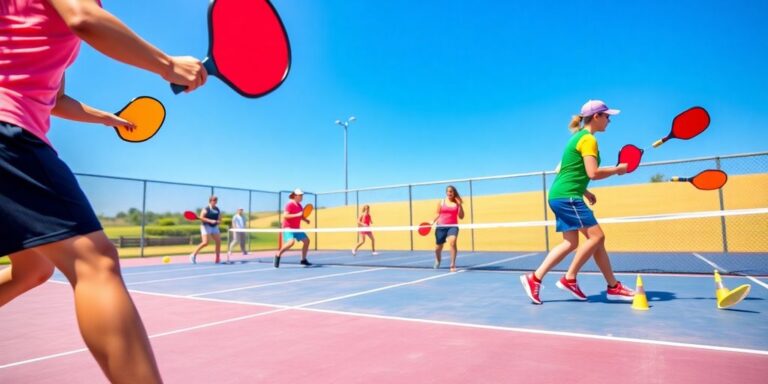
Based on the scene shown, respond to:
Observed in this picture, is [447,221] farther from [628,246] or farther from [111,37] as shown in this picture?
[628,246]

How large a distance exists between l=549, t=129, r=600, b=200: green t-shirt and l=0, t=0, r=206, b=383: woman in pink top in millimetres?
4078

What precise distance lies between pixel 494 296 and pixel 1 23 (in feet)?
15.9

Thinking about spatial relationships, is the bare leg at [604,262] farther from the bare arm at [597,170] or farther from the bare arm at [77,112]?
the bare arm at [77,112]

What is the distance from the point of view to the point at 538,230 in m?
16.6

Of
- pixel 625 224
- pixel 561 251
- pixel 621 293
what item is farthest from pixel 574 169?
pixel 625 224

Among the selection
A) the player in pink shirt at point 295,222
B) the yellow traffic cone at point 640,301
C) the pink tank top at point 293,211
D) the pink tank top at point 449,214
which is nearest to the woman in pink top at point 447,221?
the pink tank top at point 449,214

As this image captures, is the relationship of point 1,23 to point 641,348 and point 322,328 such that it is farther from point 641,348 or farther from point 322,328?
point 641,348

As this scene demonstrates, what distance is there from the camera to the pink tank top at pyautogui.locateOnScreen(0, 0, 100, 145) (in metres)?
1.20

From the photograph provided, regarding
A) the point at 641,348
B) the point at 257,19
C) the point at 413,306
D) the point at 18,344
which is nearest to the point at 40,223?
the point at 257,19

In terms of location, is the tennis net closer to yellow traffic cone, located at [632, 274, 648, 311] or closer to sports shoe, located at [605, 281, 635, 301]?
sports shoe, located at [605, 281, 635, 301]

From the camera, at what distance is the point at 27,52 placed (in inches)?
48.3

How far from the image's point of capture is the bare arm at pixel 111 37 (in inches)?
42.2

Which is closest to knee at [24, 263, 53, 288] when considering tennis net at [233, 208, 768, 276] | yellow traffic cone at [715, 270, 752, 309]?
yellow traffic cone at [715, 270, 752, 309]

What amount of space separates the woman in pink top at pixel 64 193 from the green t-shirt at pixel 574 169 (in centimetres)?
408
